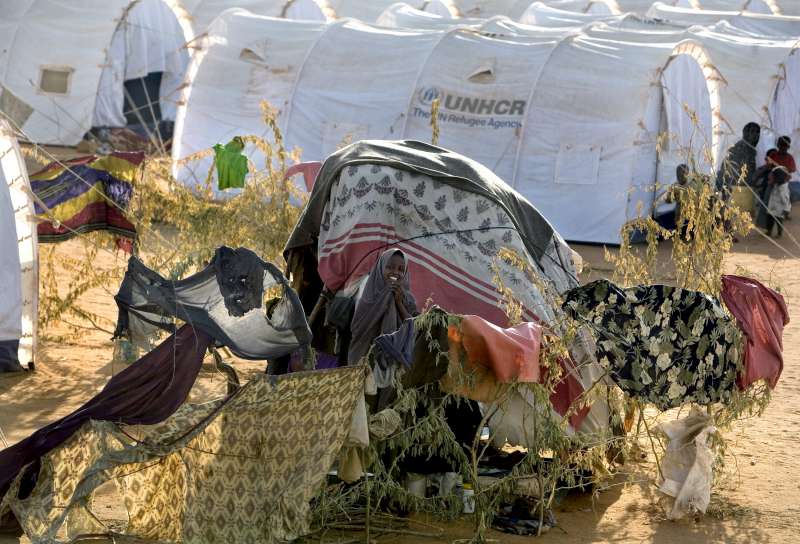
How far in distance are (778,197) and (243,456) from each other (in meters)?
11.3

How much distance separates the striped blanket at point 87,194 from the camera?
8062mm

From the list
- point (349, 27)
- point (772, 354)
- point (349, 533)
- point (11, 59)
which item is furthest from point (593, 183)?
point (11, 59)

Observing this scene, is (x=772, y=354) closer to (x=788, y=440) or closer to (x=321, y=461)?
(x=788, y=440)

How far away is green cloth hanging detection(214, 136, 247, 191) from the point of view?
893 cm

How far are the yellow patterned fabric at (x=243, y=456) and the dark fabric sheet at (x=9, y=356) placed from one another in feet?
9.29

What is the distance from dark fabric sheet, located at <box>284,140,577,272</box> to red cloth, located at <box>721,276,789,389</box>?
1.18 m

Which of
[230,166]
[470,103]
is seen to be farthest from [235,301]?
[470,103]

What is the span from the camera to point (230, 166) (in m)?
8.96

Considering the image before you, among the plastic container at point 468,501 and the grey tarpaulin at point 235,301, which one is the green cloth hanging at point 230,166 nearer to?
the grey tarpaulin at point 235,301

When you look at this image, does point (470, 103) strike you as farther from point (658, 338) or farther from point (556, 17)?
point (658, 338)

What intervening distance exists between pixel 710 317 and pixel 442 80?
9.50 meters

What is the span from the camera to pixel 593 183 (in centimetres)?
1352

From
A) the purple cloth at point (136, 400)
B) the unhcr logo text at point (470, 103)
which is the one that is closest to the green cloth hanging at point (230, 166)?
the purple cloth at point (136, 400)

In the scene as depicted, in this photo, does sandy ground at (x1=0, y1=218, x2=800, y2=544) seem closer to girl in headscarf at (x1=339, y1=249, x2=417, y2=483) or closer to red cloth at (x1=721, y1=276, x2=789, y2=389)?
red cloth at (x1=721, y1=276, x2=789, y2=389)
